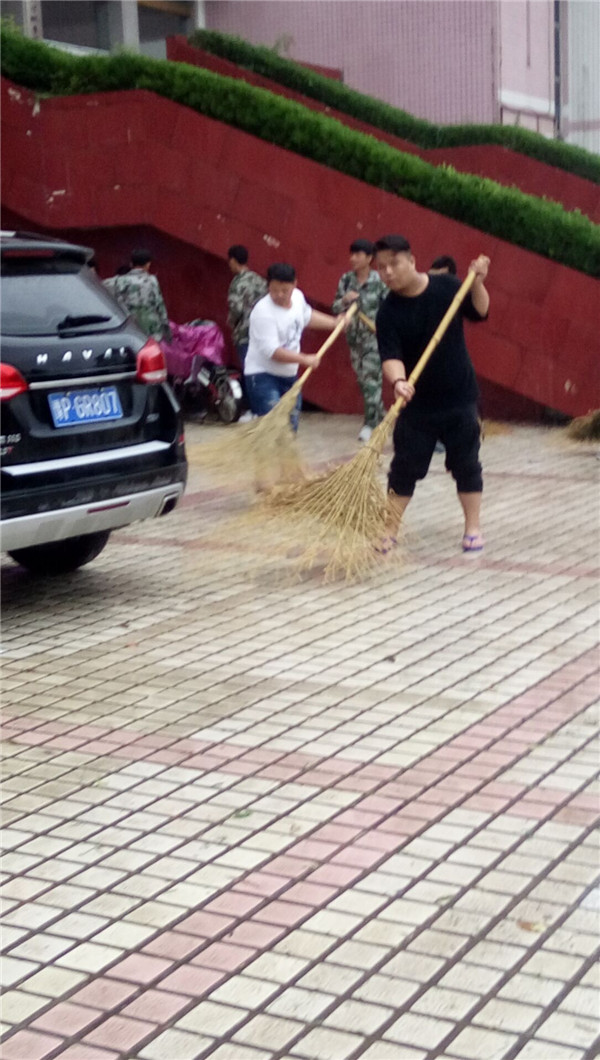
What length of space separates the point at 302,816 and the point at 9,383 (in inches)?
96.5

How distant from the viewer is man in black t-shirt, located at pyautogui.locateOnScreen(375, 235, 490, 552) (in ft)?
23.1

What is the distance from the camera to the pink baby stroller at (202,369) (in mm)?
12664

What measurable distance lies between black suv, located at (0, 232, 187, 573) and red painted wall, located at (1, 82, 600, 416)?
21.9 feet

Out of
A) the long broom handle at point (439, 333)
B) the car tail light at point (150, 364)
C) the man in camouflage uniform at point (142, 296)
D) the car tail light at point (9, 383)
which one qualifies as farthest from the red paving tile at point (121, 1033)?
the man in camouflage uniform at point (142, 296)

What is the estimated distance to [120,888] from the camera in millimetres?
3471

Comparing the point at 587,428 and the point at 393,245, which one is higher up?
the point at 393,245

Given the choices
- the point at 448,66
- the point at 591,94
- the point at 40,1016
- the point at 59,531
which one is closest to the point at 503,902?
the point at 40,1016

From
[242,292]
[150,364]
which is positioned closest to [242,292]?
[242,292]

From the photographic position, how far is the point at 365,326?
37.2 feet

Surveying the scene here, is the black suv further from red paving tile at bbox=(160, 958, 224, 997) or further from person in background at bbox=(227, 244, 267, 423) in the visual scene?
person in background at bbox=(227, 244, 267, 423)

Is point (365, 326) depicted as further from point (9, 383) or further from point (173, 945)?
point (173, 945)

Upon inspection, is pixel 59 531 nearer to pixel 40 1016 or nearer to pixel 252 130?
pixel 40 1016

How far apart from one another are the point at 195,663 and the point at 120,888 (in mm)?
1975

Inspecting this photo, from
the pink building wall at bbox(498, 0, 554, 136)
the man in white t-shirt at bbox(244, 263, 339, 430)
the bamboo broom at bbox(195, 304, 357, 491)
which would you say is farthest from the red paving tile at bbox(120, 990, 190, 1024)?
the pink building wall at bbox(498, 0, 554, 136)
